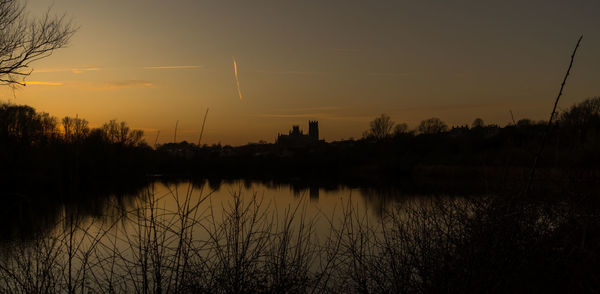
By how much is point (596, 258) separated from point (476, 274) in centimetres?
62

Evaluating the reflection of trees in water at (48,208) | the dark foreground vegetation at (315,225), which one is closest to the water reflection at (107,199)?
the reflection of trees in water at (48,208)

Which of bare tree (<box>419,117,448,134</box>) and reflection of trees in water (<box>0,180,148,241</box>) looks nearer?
reflection of trees in water (<box>0,180,148,241</box>)

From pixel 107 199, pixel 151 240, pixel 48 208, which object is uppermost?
pixel 107 199

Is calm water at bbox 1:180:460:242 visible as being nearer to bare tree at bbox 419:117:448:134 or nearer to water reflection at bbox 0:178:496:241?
water reflection at bbox 0:178:496:241

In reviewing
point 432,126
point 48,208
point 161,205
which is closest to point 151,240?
point 48,208

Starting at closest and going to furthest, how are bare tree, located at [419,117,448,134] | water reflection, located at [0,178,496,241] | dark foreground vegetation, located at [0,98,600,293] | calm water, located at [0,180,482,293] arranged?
dark foreground vegetation, located at [0,98,600,293], calm water, located at [0,180,482,293], water reflection, located at [0,178,496,241], bare tree, located at [419,117,448,134]

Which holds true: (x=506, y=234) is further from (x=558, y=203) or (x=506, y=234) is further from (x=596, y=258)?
(x=558, y=203)

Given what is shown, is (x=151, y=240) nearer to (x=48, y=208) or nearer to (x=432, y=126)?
(x=48, y=208)

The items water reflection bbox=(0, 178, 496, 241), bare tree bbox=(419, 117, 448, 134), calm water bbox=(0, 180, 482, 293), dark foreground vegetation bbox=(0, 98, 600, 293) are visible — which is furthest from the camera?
bare tree bbox=(419, 117, 448, 134)

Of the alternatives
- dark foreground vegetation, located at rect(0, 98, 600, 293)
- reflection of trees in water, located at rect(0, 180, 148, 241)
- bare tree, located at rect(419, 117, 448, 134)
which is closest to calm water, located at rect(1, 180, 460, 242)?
reflection of trees in water, located at rect(0, 180, 148, 241)

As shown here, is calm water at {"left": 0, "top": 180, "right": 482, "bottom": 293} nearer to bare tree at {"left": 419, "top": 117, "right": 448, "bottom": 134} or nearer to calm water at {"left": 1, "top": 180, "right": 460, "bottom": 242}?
calm water at {"left": 1, "top": 180, "right": 460, "bottom": 242}

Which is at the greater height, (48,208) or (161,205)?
(48,208)

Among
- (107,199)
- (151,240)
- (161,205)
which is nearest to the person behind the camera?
(107,199)

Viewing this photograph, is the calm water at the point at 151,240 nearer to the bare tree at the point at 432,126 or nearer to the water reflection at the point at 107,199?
the water reflection at the point at 107,199
